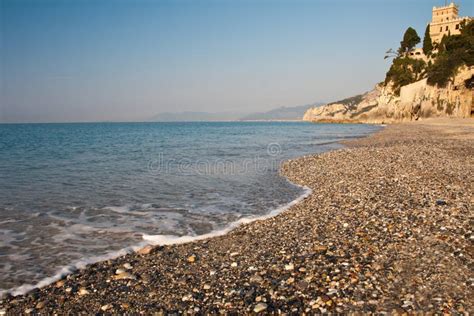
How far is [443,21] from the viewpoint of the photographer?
110m

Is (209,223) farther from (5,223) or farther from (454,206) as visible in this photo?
(454,206)

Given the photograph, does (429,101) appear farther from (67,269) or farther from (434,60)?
(67,269)

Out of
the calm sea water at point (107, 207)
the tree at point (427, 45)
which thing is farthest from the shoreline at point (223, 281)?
the tree at point (427, 45)

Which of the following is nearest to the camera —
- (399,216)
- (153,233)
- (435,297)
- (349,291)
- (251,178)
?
(435,297)

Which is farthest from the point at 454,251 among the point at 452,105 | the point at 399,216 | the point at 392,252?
the point at 452,105

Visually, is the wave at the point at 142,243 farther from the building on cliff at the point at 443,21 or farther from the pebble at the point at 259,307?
the building on cliff at the point at 443,21

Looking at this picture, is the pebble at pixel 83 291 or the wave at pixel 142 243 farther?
the wave at pixel 142 243

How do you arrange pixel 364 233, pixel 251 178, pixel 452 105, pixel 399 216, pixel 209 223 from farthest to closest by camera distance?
pixel 452 105, pixel 251 178, pixel 209 223, pixel 399 216, pixel 364 233

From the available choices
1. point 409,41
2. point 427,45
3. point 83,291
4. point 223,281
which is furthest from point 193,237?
point 409,41

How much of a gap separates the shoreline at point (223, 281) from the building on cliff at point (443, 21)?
434 ft

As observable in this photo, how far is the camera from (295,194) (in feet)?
41.0

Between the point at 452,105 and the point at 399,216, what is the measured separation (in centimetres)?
6165

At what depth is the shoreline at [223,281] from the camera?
179 inches

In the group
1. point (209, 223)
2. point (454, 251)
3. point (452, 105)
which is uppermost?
point (452, 105)
